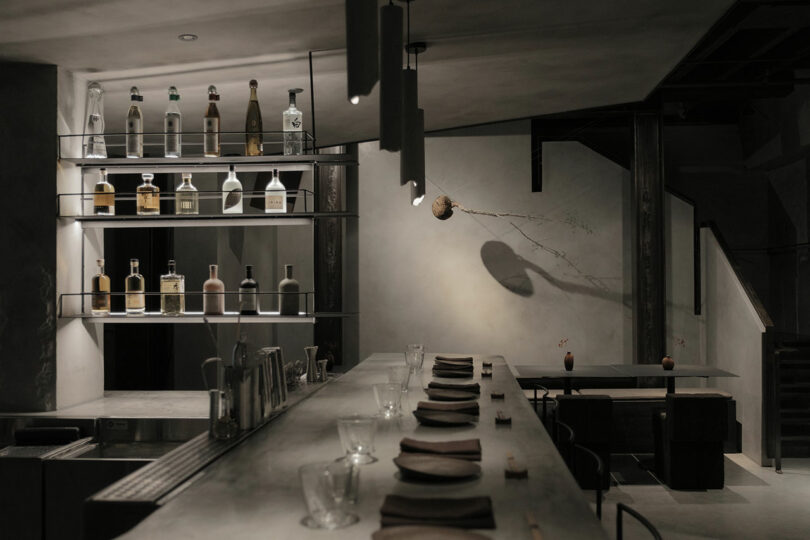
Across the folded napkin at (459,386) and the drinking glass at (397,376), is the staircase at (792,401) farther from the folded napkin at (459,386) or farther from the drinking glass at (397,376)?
the drinking glass at (397,376)

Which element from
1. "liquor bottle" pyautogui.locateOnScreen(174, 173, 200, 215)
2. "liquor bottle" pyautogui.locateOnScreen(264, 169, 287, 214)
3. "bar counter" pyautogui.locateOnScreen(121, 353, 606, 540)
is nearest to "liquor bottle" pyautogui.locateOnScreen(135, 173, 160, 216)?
"liquor bottle" pyautogui.locateOnScreen(174, 173, 200, 215)

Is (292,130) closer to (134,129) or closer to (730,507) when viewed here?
(134,129)

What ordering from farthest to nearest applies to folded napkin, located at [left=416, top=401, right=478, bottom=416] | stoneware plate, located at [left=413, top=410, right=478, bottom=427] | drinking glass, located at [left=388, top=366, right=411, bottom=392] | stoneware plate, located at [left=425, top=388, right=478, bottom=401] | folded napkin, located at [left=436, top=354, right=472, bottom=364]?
folded napkin, located at [left=436, top=354, right=472, bottom=364] < stoneware plate, located at [left=425, top=388, right=478, bottom=401] < drinking glass, located at [left=388, top=366, right=411, bottom=392] < folded napkin, located at [left=416, top=401, right=478, bottom=416] < stoneware plate, located at [left=413, top=410, right=478, bottom=427]

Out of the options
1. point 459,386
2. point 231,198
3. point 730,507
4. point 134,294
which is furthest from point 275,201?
point 730,507

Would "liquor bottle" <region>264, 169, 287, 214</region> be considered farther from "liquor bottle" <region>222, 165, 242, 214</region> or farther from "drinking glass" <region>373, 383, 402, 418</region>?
"drinking glass" <region>373, 383, 402, 418</region>

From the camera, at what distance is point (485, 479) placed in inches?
65.6

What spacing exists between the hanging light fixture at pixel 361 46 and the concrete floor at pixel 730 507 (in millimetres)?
3195

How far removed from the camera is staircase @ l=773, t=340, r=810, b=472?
5828mm

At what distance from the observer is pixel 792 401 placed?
22.1ft

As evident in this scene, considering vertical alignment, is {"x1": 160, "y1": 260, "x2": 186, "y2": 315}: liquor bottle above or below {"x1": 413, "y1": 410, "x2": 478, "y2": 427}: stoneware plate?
above

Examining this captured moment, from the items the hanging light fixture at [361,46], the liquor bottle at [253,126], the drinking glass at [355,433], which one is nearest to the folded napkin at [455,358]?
the liquor bottle at [253,126]

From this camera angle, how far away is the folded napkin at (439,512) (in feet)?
4.36

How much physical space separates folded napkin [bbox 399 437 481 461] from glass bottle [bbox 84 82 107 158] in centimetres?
244

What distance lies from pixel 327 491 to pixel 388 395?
3.23ft
